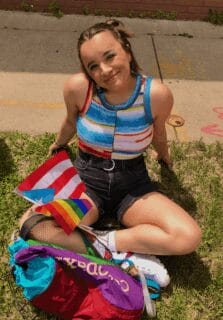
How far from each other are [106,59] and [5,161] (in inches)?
54.4

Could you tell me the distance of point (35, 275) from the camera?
2.53 m

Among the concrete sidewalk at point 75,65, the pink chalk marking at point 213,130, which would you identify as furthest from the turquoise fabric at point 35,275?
the pink chalk marking at point 213,130

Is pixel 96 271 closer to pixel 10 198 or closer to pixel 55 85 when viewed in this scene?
pixel 10 198

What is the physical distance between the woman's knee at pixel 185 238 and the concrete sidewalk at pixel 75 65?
4.15 feet

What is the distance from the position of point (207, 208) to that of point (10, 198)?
4.51ft

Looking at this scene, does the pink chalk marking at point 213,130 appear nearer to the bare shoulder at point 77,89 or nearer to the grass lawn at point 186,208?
the grass lawn at point 186,208

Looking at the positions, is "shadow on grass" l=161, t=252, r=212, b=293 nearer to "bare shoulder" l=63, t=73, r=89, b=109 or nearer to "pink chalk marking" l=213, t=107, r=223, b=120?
"bare shoulder" l=63, t=73, r=89, b=109

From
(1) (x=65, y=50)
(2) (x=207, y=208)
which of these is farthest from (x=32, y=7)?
(2) (x=207, y=208)

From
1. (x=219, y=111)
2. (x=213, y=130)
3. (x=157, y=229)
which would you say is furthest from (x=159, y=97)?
(x=219, y=111)

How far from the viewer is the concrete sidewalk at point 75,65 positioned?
13.1ft

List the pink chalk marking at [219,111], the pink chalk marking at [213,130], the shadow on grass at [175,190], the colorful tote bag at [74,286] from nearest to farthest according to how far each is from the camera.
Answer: the colorful tote bag at [74,286], the shadow on grass at [175,190], the pink chalk marking at [213,130], the pink chalk marking at [219,111]

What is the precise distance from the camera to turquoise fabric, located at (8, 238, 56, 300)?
8.11 feet

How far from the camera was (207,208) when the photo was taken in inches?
128

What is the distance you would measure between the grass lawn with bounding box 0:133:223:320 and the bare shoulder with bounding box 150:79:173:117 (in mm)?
854
